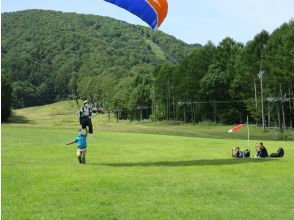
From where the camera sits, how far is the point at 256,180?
1938cm

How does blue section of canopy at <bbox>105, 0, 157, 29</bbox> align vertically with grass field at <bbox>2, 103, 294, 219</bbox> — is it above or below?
above

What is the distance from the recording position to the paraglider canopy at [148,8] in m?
20.2

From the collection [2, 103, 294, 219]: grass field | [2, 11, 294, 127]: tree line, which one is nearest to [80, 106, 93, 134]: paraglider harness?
[2, 103, 294, 219]: grass field

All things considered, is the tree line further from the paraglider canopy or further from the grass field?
the paraglider canopy

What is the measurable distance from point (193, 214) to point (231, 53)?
10774cm

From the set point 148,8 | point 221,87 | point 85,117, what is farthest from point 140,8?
point 221,87

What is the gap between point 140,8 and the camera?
20281 mm

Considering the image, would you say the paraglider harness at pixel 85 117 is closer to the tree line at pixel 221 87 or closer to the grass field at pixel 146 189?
the grass field at pixel 146 189

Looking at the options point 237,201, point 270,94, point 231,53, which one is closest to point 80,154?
point 237,201

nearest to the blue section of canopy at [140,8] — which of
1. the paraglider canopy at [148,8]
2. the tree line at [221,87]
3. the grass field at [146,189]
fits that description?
the paraglider canopy at [148,8]

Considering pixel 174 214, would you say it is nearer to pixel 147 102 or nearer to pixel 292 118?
pixel 292 118

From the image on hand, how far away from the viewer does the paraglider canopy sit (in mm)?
20188

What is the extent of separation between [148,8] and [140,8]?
32 centimetres

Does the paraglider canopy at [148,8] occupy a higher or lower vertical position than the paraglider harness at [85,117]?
higher
